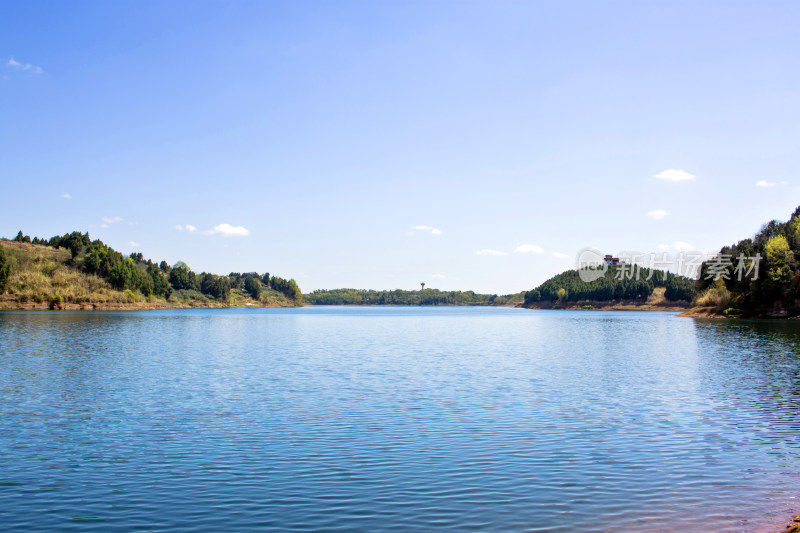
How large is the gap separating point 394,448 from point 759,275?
419ft

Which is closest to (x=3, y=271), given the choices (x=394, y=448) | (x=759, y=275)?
(x=394, y=448)

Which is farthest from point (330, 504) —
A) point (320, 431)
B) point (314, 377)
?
point (314, 377)

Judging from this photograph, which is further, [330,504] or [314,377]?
[314,377]

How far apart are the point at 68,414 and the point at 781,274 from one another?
4888 inches

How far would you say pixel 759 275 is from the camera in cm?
11850

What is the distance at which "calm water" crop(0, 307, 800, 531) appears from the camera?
12.5m

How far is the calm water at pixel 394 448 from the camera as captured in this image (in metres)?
12.5

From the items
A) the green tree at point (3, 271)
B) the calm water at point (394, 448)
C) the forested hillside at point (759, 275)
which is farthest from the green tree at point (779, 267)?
the green tree at point (3, 271)

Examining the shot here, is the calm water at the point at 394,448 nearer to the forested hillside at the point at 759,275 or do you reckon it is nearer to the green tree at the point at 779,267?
the green tree at the point at 779,267

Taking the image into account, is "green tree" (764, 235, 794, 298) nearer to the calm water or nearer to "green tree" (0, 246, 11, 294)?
the calm water

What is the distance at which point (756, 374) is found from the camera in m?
37.2

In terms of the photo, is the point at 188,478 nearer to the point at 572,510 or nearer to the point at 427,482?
the point at 427,482

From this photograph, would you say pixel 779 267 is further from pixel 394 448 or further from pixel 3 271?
pixel 3 271

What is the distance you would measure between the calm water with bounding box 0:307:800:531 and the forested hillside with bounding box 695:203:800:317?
3445 inches
